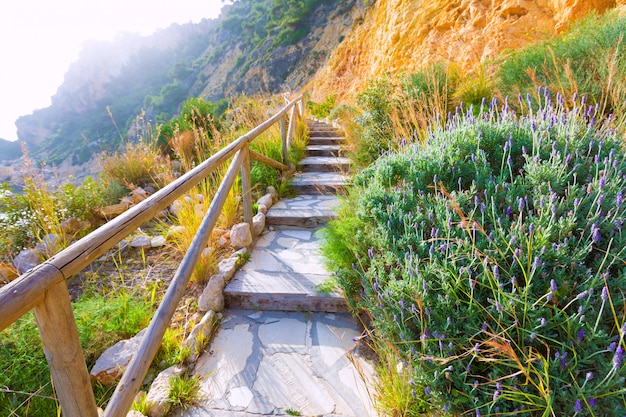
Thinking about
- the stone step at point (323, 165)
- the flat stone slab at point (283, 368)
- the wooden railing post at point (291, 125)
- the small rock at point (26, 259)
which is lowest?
the flat stone slab at point (283, 368)

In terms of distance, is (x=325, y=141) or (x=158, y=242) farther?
(x=325, y=141)

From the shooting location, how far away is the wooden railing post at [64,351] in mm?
899

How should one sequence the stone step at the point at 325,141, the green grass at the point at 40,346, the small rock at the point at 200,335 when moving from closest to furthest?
the green grass at the point at 40,346 → the small rock at the point at 200,335 → the stone step at the point at 325,141

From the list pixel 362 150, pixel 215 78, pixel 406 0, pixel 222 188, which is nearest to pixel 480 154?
pixel 222 188

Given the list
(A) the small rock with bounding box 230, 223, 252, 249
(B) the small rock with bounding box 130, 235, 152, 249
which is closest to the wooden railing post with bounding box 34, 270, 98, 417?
(A) the small rock with bounding box 230, 223, 252, 249

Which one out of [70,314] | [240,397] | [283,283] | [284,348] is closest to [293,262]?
[283,283]

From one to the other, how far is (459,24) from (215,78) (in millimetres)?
40351

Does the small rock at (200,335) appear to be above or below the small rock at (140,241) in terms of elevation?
A: below

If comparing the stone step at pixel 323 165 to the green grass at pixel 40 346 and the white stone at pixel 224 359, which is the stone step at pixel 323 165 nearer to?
the white stone at pixel 224 359

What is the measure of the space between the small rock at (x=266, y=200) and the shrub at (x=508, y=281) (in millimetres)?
2016

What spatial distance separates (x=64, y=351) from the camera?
95cm

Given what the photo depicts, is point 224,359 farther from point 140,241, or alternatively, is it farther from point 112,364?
point 140,241

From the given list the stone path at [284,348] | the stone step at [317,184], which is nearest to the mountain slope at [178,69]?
the stone step at [317,184]

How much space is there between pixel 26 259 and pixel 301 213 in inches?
118
